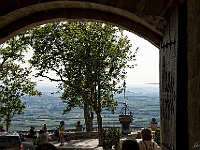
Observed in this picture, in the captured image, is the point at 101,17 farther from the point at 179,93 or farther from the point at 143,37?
A: the point at 179,93

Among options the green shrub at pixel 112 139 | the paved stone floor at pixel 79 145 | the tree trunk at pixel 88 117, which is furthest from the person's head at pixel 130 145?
the tree trunk at pixel 88 117

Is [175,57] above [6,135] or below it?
above

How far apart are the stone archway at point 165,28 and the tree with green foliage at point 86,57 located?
19.9 m

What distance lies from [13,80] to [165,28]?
29.3 m

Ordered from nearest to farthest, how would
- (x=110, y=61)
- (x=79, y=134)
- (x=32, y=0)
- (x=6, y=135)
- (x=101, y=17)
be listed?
(x=32, y=0), (x=101, y=17), (x=6, y=135), (x=110, y=61), (x=79, y=134)

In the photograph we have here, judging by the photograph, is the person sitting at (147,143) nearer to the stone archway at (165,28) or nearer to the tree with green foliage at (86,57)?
the stone archway at (165,28)

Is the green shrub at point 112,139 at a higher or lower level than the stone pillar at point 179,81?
lower

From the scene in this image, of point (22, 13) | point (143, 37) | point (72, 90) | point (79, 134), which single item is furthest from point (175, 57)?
point (72, 90)

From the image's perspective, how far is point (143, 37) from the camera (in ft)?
27.8

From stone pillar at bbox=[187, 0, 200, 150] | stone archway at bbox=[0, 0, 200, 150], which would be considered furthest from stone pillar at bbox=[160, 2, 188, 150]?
stone pillar at bbox=[187, 0, 200, 150]

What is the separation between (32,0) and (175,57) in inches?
107

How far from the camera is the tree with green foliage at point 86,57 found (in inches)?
1192

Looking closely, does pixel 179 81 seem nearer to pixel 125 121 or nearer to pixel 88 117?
pixel 125 121

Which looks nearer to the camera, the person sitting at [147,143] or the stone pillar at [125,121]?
the person sitting at [147,143]
